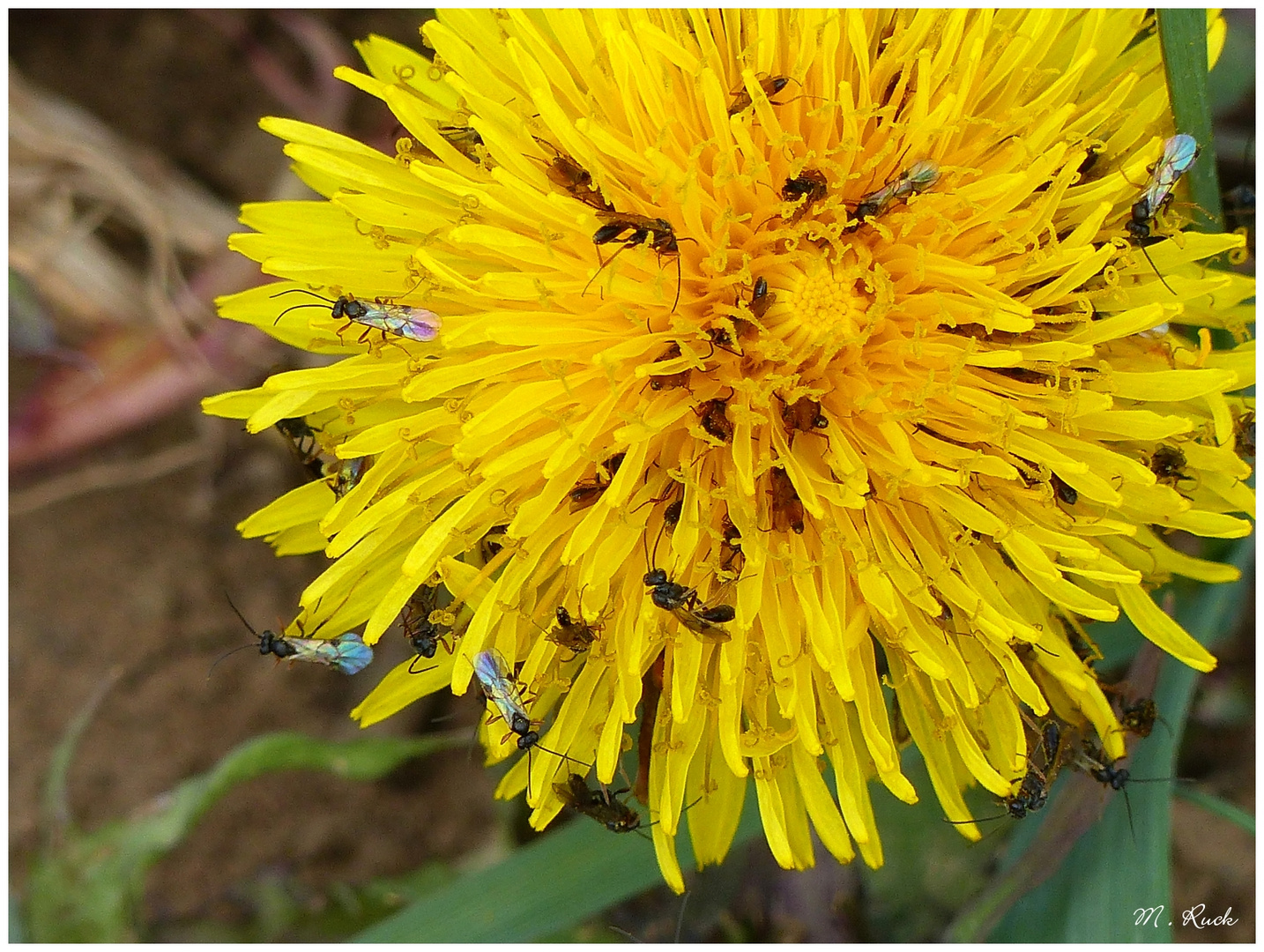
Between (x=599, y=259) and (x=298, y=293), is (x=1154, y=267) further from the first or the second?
(x=298, y=293)

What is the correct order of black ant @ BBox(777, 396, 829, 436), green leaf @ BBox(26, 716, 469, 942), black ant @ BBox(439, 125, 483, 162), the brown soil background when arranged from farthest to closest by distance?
1. the brown soil background
2. green leaf @ BBox(26, 716, 469, 942)
3. black ant @ BBox(439, 125, 483, 162)
4. black ant @ BBox(777, 396, 829, 436)

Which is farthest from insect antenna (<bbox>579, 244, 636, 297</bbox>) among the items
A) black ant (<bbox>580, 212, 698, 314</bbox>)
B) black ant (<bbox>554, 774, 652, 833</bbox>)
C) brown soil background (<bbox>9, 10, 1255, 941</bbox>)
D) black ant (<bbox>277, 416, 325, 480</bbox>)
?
brown soil background (<bbox>9, 10, 1255, 941</bbox>)

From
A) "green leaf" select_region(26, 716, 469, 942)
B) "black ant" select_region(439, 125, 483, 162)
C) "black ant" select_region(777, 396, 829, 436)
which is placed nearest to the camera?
"black ant" select_region(777, 396, 829, 436)

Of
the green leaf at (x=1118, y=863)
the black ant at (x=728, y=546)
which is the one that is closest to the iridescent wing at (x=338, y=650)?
the black ant at (x=728, y=546)

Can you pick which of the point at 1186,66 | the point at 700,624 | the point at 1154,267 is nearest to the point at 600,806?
the point at 700,624

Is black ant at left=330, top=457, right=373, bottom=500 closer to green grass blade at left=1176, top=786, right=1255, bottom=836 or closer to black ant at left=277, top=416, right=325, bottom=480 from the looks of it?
black ant at left=277, top=416, right=325, bottom=480
